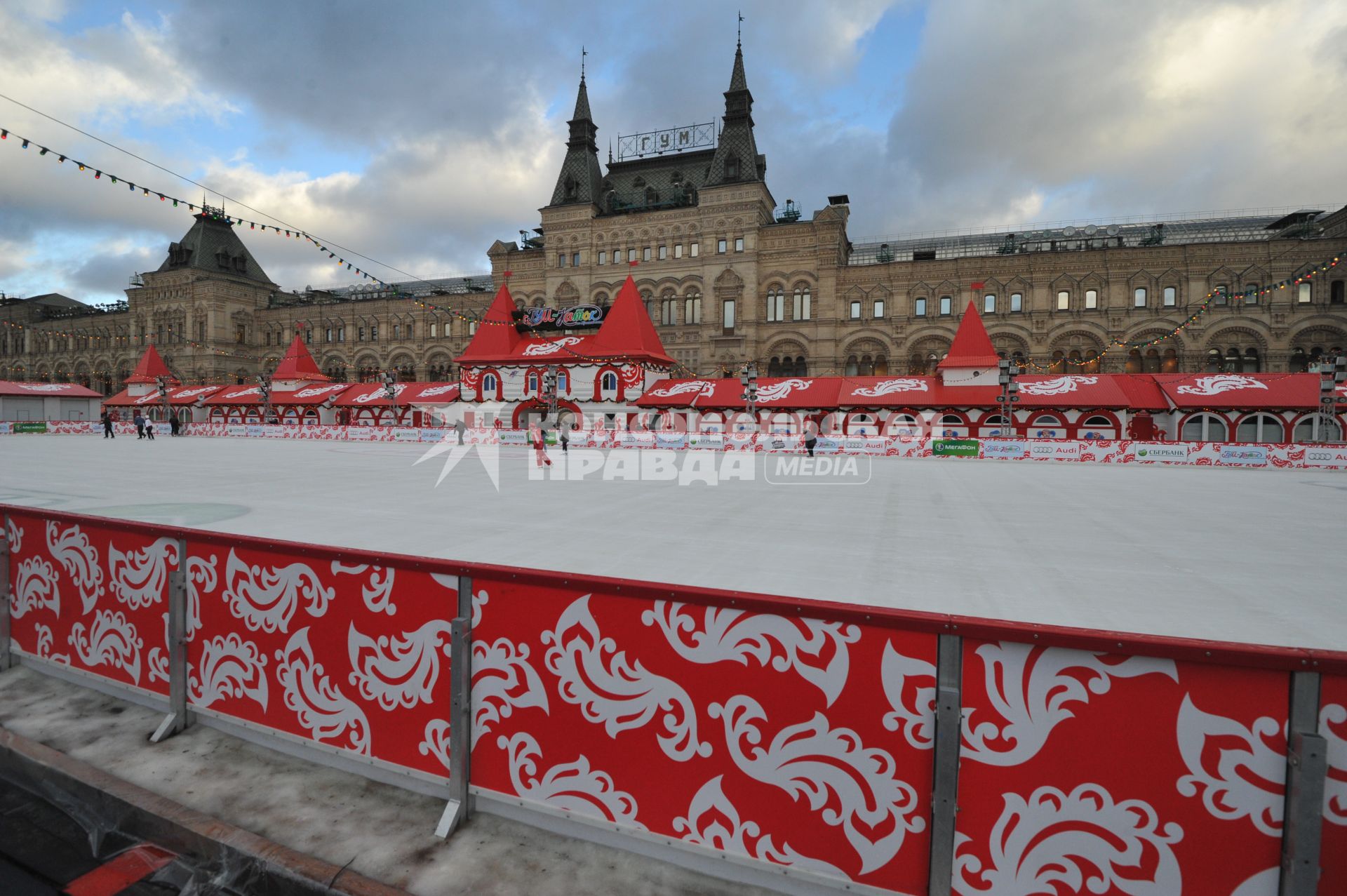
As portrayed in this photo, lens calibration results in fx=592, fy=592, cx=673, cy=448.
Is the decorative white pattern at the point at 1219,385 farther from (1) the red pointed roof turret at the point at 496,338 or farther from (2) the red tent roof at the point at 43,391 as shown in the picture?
(2) the red tent roof at the point at 43,391

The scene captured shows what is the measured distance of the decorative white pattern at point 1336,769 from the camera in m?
1.56

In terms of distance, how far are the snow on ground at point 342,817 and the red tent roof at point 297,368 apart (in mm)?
48437

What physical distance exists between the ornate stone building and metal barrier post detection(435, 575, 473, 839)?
36.4 meters

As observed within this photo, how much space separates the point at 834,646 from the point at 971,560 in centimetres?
539

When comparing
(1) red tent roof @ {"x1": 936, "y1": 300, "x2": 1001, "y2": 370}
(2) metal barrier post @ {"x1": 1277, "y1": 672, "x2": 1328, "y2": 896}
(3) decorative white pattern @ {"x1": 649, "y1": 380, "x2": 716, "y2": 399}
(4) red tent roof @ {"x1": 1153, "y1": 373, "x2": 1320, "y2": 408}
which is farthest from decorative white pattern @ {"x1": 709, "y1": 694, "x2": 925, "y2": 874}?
(4) red tent roof @ {"x1": 1153, "y1": 373, "x2": 1320, "y2": 408}

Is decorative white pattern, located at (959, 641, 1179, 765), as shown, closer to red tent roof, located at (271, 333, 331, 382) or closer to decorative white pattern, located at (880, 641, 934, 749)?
decorative white pattern, located at (880, 641, 934, 749)

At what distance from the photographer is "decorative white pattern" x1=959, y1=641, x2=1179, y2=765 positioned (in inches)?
70.1

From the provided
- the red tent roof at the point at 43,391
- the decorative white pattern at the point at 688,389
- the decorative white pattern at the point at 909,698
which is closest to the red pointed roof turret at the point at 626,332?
the decorative white pattern at the point at 688,389

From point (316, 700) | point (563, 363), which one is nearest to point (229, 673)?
point (316, 700)

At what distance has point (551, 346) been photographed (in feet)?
122

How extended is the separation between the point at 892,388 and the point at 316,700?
30.2 m

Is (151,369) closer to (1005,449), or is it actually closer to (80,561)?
(80,561)

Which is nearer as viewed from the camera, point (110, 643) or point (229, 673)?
point (229, 673)

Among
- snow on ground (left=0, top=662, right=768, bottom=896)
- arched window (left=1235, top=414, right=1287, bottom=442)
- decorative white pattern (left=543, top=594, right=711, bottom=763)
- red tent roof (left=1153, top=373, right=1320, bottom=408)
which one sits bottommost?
snow on ground (left=0, top=662, right=768, bottom=896)
